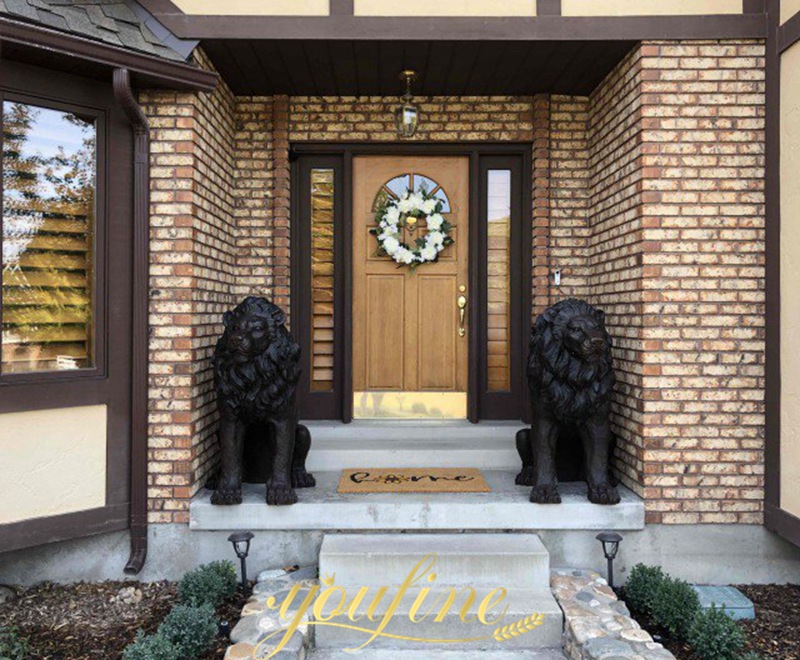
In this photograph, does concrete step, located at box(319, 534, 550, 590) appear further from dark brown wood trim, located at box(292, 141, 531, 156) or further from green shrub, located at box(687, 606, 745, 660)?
dark brown wood trim, located at box(292, 141, 531, 156)

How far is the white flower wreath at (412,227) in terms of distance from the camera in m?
4.62

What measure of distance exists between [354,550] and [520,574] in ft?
2.80

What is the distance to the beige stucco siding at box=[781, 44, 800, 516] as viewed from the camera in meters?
3.21


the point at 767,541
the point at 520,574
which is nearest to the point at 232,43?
the point at 520,574

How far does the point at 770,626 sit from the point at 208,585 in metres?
2.82

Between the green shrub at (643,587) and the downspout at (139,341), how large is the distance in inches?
104

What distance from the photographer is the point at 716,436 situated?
136 inches

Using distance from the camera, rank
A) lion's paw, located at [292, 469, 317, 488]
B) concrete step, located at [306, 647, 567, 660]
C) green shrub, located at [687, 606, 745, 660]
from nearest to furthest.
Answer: green shrub, located at [687, 606, 745, 660]
concrete step, located at [306, 647, 567, 660]
lion's paw, located at [292, 469, 317, 488]

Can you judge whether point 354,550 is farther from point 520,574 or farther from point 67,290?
point 67,290

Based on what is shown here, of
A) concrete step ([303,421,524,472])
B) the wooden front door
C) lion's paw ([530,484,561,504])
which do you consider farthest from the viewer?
the wooden front door

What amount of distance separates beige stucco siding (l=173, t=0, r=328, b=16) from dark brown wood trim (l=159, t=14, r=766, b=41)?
0.11ft

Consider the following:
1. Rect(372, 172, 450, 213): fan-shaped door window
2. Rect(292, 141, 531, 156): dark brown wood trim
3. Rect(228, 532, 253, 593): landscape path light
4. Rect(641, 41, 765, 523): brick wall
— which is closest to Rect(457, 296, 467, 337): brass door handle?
Rect(372, 172, 450, 213): fan-shaped door window

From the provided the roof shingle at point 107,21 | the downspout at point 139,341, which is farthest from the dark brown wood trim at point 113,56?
the downspout at point 139,341

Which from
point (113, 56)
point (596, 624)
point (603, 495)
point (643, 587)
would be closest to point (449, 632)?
point (596, 624)
